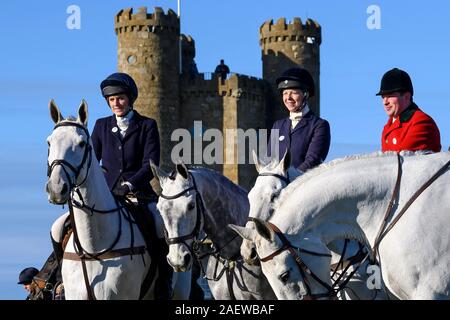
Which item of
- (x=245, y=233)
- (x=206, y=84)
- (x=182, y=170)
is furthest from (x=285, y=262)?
(x=206, y=84)

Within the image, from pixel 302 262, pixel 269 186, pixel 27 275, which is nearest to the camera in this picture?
pixel 302 262

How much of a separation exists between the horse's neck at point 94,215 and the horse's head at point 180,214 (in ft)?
1.76

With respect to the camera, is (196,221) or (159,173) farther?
(159,173)

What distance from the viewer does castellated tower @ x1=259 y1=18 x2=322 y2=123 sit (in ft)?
241

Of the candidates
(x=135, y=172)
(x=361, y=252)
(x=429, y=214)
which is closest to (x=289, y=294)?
(x=429, y=214)

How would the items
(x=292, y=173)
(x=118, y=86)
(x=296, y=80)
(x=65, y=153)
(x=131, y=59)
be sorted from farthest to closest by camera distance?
1. (x=131, y=59)
2. (x=118, y=86)
3. (x=296, y=80)
4. (x=292, y=173)
5. (x=65, y=153)

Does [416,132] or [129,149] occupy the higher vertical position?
[416,132]

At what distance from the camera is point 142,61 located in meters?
68.2

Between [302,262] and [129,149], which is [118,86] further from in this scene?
[302,262]

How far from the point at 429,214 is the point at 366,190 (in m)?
0.55

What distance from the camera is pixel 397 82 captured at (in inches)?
389

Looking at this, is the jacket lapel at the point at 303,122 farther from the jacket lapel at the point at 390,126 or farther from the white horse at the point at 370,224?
the white horse at the point at 370,224

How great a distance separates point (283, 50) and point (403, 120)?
64190 mm
